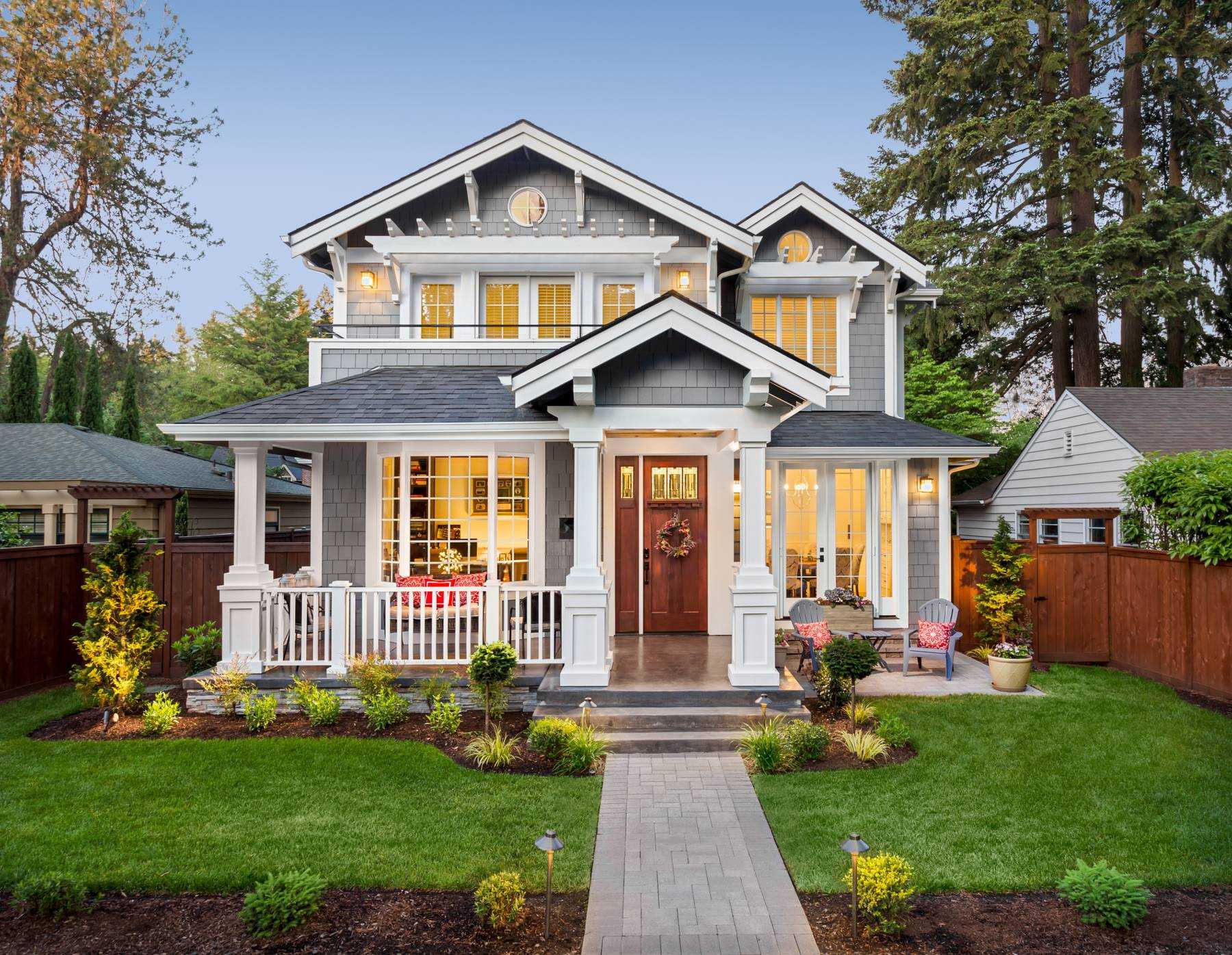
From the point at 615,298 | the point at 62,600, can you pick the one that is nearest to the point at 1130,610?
the point at 615,298

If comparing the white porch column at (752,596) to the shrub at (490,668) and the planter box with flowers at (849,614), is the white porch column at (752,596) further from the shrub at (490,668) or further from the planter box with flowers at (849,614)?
the planter box with flowers at (849,614)

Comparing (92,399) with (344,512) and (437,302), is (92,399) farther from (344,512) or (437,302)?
(344,512)

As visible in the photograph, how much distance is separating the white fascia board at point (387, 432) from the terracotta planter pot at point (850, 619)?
15.3 ft

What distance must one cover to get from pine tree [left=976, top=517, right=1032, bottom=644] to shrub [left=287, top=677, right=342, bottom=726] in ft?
26.7

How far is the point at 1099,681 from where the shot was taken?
28.2 feet

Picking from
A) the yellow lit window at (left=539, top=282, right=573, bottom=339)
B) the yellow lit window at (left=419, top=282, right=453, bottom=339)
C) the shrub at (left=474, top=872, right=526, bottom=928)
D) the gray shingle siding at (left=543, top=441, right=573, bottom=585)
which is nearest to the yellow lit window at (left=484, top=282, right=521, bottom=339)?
the yellow lit window at (left=539, top=282, right=573, bottom=339)

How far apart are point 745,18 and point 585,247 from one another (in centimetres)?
1654

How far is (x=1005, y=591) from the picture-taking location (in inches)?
361

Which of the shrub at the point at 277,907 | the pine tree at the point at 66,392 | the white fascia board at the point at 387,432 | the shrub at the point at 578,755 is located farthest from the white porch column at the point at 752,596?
the pine tree at the point at 66,392

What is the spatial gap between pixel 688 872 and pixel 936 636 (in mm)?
6124

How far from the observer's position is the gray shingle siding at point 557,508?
9312 mm

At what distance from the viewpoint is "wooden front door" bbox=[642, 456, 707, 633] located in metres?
9.83

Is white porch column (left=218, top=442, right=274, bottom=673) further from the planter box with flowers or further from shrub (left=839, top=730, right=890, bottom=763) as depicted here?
the planter box with flowers

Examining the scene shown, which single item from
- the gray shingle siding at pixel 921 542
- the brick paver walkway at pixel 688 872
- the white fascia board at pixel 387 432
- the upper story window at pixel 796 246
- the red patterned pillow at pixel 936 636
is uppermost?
the upper story window at pixel 796 246
